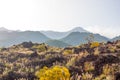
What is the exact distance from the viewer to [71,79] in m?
32.9

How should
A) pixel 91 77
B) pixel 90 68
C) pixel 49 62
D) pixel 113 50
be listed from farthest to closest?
pixel 113 50
pixel 49 62
pixel 90 68
pixel 91 77

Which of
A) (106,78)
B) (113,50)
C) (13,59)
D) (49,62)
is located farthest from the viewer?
(13,59)

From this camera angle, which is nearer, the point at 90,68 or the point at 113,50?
the point at 90,68

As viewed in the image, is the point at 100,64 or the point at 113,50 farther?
the point at 113,50

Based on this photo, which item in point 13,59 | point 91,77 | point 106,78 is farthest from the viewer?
point 13,59

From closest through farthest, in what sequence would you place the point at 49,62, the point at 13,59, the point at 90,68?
the point at 90,68
the point at 49,62
the point at 13,59

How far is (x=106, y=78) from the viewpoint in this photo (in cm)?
3000

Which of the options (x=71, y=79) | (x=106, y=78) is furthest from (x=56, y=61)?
(x=106, y=78)

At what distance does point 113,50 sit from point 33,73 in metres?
15.7

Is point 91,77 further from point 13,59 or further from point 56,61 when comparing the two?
point 13,59

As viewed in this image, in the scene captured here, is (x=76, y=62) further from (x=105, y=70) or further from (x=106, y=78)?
(x=106, y=78)

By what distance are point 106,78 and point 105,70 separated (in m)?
3.64

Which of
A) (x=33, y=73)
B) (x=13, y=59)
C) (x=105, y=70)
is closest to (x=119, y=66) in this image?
(x=105, y=70)

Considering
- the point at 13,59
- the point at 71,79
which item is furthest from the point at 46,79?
the point at 13,59
